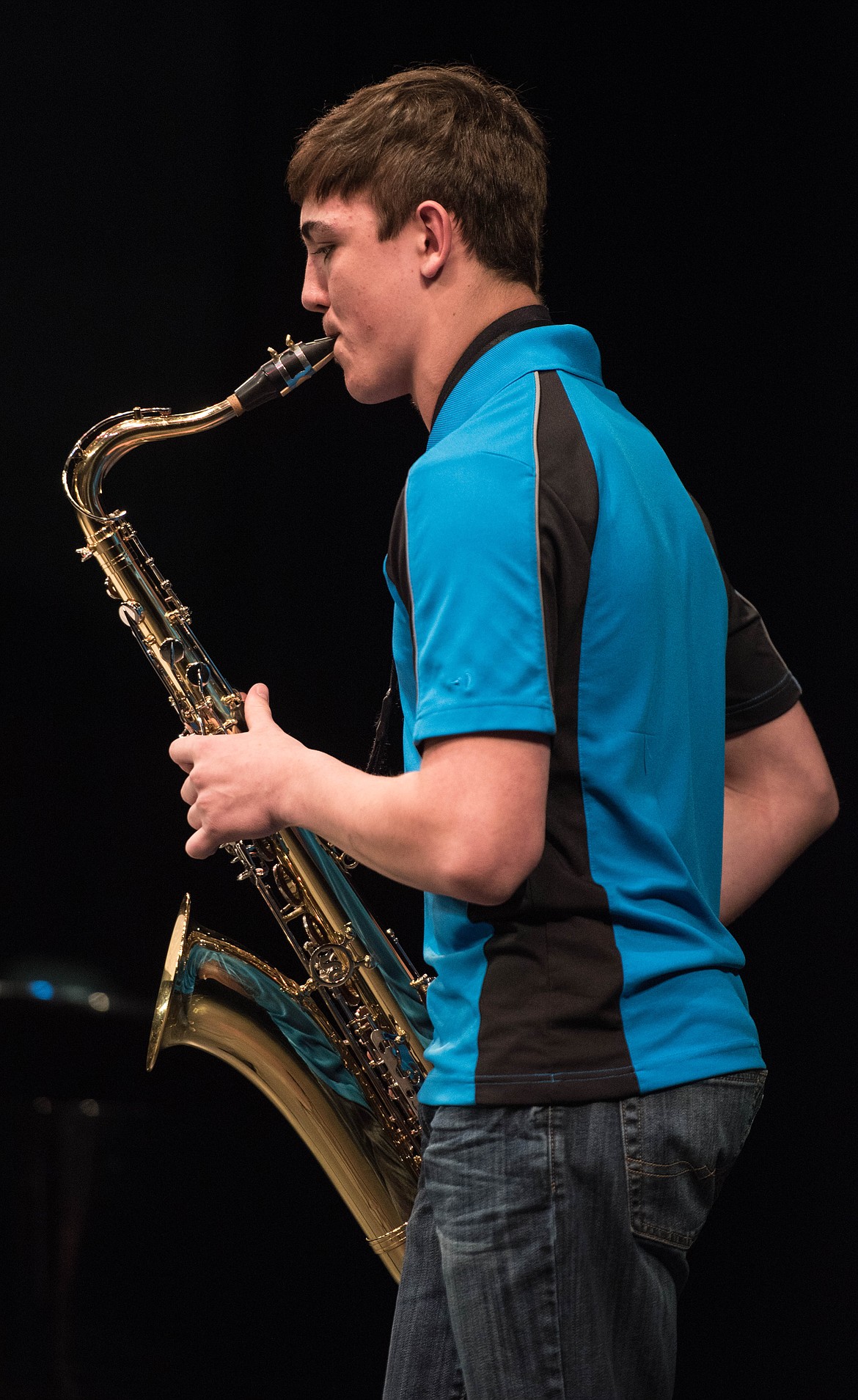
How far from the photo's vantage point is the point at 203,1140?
122 inches

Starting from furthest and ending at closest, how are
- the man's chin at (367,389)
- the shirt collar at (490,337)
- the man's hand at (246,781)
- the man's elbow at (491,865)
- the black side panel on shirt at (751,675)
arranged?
1. the black side panel on shirt at (751,675)
2. the man's chin at (367,389)
3. the shirt collar at (490,337)
4. the man's hand at (246,781)
5. the man's elbow at (491,865)

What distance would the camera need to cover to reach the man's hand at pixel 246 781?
1456mm

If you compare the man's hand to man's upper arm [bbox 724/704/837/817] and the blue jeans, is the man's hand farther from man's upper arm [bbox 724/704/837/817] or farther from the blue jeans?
man's upper arm [bbox 724/704/837/817]

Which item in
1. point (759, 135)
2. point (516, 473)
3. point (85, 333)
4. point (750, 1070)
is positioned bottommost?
point (750, 1070)

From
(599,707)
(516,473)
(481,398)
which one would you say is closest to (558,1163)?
(599,707)

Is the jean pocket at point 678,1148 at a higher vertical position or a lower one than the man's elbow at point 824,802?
lower

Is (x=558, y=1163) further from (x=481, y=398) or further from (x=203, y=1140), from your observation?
(x=203, y=1140)

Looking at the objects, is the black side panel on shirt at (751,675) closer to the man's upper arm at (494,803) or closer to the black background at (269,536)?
the man's upper arm at (494,803)

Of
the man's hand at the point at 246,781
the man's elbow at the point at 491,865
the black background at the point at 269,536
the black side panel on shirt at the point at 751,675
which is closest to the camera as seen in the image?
the man's elbow at the point at 491,865

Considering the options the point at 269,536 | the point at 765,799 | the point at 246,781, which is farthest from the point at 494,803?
the point at 269,536

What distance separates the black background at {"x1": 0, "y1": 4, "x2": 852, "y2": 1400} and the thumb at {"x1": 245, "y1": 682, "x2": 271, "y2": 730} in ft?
4.53

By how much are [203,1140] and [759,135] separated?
2596mm

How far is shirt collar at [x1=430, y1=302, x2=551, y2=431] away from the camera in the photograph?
5.12 ft

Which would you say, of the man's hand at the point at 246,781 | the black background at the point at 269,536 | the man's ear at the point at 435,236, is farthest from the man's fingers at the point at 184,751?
the black background at the point at 269,536
